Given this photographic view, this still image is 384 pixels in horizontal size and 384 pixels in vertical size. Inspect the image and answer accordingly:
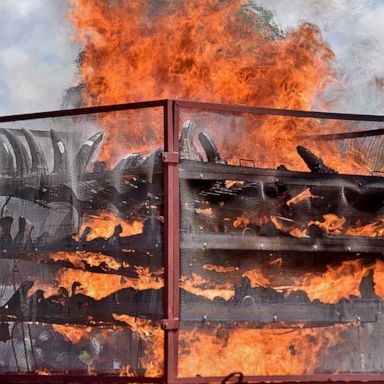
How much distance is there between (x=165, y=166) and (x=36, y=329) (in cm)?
172

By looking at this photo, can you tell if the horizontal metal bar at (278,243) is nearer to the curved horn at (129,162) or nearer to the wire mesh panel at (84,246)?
the wire mesh panel at (84,246)

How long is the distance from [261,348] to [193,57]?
5.01 metres

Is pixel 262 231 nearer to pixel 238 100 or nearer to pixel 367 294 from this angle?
pixel 367 294

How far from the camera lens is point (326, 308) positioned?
18.4 feet

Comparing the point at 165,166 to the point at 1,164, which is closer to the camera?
the point at 165,166

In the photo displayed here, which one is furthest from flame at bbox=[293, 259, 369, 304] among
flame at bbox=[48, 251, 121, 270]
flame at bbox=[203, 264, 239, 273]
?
flame at bbox=[48, 251, 121, 270]

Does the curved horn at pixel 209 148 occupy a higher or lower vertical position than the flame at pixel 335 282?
higher

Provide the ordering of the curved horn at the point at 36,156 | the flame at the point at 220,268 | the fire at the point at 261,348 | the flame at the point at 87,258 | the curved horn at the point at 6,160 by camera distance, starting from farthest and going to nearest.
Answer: the curved horn at the point at 6,160
the curved horn at the point at 36,156
the flame at the point at 87,258
the flame at the point at 220,268
the fire at the point at 261,348

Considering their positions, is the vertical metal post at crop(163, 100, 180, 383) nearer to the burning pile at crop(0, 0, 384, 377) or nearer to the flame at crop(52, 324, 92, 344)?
the burning pile at crop(0, 0, 384, 377)

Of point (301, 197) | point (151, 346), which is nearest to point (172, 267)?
point (151, 346)

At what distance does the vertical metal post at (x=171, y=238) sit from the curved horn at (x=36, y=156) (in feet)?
3.78

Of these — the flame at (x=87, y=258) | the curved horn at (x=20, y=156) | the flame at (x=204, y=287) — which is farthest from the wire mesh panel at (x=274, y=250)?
the curved horn at (x=20, y=156)

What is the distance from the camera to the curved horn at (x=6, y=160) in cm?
605

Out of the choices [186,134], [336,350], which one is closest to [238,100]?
[186,134]
